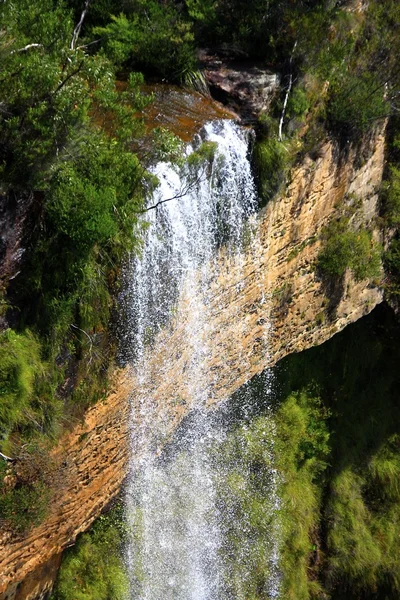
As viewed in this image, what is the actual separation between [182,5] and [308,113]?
2.19m

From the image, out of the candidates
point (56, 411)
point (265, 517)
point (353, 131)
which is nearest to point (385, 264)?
point (353, 131)

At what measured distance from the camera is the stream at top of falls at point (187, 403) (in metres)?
6.26

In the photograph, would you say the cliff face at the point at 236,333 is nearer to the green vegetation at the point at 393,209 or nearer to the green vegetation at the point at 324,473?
the green vegetation at the point at 393,209

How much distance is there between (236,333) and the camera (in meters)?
7.85

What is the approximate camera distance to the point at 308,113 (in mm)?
7238

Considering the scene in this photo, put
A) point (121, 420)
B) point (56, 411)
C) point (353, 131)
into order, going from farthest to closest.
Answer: point (353, 131)
point (121, 420)
point (56, 411)

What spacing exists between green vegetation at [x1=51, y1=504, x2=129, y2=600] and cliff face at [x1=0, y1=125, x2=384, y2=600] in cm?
40

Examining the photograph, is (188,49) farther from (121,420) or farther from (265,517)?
(265,517)

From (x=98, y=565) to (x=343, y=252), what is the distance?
5866 millimetres

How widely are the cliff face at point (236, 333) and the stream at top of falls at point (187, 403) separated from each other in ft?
0.33

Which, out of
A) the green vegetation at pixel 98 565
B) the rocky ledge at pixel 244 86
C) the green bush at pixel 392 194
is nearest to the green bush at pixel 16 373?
the green vegetation at pixel 98 565

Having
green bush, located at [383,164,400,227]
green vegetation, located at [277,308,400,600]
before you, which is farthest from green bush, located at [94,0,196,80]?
green vegetation, located at [277,308,400,600]

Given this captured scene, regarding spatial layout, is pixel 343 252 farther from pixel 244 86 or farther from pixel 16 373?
pixel 16 373

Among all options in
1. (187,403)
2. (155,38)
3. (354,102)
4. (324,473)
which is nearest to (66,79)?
(155,38)
